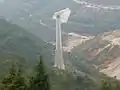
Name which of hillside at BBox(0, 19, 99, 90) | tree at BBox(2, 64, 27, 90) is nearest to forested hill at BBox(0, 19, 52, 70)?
hillside at BBox(0, 19, 99, 90)

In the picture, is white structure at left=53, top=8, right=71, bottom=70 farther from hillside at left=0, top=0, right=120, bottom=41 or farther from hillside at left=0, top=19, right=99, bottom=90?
hillside at left=0, top=0, right=120, bottom=41

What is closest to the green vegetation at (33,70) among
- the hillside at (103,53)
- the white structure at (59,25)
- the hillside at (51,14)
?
the white structure at (59,25)

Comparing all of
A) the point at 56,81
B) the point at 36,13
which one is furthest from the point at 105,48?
the point at 36,13

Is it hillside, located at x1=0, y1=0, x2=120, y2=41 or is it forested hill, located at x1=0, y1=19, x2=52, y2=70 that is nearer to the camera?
forested hill, located at x1=0, y1=19, x2=52, y2=70

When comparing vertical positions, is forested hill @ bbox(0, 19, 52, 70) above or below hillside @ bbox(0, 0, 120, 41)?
below

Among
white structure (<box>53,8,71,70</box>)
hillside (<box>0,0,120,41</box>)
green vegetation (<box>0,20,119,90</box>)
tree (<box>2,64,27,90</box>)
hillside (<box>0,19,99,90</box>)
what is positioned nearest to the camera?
tree (<box>2,64,27,90</box>)

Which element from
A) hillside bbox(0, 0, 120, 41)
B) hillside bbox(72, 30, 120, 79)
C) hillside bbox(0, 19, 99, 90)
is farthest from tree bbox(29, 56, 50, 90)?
hillside bbox(0, 0, 120, 41)

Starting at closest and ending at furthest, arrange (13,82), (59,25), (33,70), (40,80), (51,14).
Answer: (13,82), (40,80), (33,70), (59,25), (51,14)

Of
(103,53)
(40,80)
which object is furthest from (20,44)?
(40,80)

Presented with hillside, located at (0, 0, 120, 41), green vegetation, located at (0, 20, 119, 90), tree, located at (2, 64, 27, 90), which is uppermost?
hillside, located at (0, 0, 120, 41)

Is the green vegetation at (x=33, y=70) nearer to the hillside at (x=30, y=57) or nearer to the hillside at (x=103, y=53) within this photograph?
the hillside at (x=30, y=57)

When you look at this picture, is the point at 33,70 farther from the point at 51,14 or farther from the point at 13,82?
the point at 51,14

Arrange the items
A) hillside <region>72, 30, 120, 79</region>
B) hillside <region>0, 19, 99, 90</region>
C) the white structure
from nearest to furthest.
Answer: hillside <region>0, 19, 99, 90</region>
the white structure
hillside <region>72, 30, 120, 79</region>
